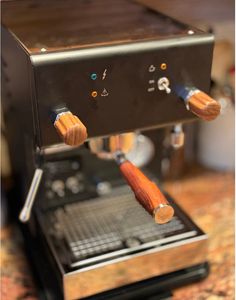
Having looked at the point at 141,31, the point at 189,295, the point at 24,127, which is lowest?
the point at 189,295

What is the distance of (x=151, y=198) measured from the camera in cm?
59

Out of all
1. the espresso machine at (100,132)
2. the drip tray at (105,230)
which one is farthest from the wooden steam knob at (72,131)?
the drip tray at (105,230)

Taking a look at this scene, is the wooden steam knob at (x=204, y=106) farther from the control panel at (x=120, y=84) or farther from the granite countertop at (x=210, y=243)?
the granite countertop at (x=210, y=243)

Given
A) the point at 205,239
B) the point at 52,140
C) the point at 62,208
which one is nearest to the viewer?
the point at 52,140

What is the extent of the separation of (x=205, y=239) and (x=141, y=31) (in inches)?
13.6

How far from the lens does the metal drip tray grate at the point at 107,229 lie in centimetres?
76

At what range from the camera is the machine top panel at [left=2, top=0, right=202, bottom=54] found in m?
0.64

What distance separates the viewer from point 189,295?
0.78m

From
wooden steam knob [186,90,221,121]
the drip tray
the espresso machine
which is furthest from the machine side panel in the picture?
wooden steam knob [186,90,221,121]

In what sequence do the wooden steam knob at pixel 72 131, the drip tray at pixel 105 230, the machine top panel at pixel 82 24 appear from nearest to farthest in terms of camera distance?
the wooden steam knob at pixel 72 131, the machine top panel at pixel 82 24, the drip tray at pixel 105 230

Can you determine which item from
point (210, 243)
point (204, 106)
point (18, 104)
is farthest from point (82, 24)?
point (210, 243)

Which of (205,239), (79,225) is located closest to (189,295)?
(205,239)

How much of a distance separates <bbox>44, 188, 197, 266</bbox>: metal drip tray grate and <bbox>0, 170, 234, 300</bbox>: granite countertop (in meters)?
0.10

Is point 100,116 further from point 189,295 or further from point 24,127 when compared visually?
point 189,295
